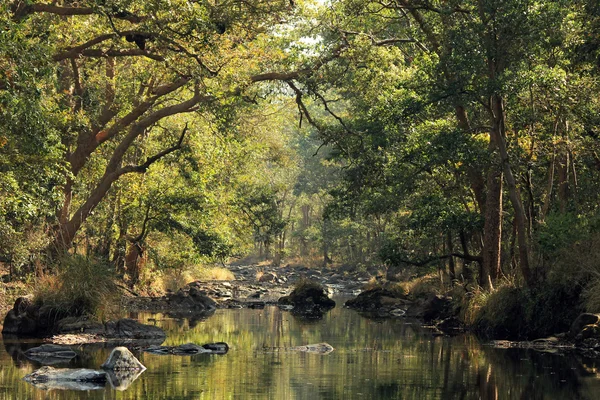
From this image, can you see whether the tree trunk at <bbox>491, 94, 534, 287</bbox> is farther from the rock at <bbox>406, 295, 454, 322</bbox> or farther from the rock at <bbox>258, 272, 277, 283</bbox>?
the rock at <bbox>258, 272, 277, 283</bbox>

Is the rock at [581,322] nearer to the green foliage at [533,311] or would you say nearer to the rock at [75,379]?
the green foliage at [533,311]

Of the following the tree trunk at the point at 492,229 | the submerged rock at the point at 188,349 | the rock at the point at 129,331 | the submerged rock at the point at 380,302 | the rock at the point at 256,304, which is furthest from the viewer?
the rock at the point at 256,304

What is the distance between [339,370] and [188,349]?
4168 millimetres

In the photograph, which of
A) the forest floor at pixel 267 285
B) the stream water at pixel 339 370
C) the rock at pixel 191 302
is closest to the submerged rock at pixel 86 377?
the stream water at pixel 339 370

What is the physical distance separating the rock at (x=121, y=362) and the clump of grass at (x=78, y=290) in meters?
6.91

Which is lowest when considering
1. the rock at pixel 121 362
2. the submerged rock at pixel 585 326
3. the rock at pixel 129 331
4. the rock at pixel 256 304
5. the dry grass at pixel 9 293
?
the rock at pixel 121 362

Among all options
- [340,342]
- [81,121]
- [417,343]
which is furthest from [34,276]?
[417,343]

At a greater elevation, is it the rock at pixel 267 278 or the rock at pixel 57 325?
the rock at pixel 267 278

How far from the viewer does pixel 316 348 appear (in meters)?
19.8

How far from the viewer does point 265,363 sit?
55.7ft

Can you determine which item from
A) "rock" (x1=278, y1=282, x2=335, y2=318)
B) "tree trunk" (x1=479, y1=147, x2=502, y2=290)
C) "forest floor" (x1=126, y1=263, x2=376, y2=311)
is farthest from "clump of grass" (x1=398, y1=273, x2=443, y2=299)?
"tree trunk" (x1=479, y1=147, x2=502, y2=290)

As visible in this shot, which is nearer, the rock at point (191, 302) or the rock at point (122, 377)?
the rock at point (122, 377)

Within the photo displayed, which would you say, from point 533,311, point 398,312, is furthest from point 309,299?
point 533,311

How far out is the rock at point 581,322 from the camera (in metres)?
20.0
